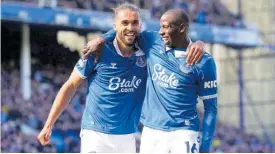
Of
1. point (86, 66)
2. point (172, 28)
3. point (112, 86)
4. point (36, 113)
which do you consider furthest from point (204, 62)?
point (36, 113)

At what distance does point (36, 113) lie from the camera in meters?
15.4

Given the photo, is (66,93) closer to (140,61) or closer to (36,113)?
(140,61)

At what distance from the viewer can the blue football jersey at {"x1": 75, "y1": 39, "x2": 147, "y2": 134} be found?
23.0 feet

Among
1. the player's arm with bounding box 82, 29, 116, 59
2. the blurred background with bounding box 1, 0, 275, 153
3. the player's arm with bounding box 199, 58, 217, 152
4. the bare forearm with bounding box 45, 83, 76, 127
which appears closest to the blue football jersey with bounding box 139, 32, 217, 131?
the player's arm with bounding box 199, 58, 217, 152

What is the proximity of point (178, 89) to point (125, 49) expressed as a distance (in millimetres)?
647

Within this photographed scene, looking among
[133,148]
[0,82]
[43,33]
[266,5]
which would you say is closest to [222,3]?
[266,5]

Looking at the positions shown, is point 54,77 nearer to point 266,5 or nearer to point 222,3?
point 222,3

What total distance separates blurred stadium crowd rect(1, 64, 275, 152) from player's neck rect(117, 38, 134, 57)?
25.0 ft

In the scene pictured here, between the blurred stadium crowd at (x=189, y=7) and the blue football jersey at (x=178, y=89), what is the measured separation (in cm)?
931

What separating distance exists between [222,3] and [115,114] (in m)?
13.6

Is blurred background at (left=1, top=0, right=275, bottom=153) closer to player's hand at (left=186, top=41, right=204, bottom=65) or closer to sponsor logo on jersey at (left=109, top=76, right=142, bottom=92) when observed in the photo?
sponsor logo on jersey at (left=109, top=76, right=142, bottom=92)

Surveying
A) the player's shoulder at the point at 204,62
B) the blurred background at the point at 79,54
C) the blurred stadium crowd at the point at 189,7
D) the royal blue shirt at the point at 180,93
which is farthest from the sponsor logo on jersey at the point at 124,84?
the blurred stadium crowd at the point at 189,7

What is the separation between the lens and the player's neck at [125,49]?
701cm

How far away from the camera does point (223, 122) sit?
2086 cm
